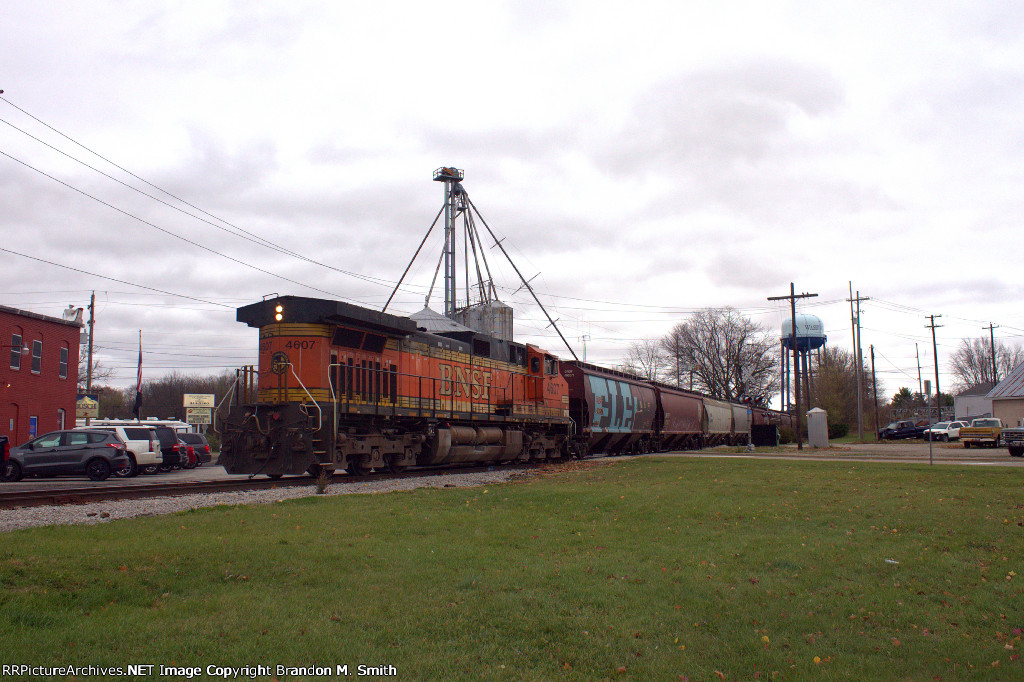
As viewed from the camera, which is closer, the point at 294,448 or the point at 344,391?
the point at 294,448

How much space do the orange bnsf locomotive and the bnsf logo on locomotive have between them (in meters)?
0.03

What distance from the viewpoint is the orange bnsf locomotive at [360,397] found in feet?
53.5

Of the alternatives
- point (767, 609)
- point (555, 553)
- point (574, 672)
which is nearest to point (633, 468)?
point (555, 553)

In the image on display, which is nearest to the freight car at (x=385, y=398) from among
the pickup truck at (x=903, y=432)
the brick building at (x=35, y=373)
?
the brick building at (x=35, y=373)

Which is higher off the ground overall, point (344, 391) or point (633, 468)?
point (344, 391)

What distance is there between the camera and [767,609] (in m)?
6.53

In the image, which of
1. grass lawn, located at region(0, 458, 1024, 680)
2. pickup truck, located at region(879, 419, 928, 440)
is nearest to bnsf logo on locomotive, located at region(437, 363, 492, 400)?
grass lawn, located at region(0, 458, 1024, 680)

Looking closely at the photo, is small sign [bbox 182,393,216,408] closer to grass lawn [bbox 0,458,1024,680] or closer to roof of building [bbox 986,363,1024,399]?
grass lawn [bbox 0,458,1024,680]

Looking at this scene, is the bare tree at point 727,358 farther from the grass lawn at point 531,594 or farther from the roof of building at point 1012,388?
the grass lawn at point 531,594

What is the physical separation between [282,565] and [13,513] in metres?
6.17

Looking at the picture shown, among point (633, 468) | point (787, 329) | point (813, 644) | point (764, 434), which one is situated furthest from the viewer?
point (787, 329)

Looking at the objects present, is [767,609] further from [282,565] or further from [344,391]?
[344,391]

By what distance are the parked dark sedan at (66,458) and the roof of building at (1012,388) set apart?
180ft

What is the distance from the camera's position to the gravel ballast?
32.7ft
